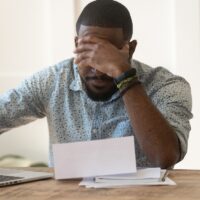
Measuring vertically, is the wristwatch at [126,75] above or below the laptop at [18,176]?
above

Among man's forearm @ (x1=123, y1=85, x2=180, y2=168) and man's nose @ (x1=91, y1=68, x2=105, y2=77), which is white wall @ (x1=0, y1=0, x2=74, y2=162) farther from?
man's forearm @ (x1=123, y1=85, x2=180, y2=168)

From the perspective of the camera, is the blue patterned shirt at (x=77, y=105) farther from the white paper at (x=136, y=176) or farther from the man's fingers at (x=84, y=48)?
the white paper at (x=136, y=176)

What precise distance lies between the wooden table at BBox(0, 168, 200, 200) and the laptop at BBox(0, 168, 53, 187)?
0.02 meters

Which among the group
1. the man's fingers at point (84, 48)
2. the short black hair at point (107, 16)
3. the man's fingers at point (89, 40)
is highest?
the short black hair at point (107, 16)

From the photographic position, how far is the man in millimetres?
1271

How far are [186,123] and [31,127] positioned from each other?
1.24 meters

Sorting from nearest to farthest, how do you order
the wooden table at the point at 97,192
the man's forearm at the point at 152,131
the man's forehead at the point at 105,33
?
1. the wooden table at the point at 97,192
2. the man's forearm at the point at 152,131
3. the man's forehead at the point at 105,33

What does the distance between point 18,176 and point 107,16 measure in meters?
0.53

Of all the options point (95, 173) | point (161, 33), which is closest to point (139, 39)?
point (161, 33)

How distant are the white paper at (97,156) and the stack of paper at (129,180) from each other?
0.05 ft

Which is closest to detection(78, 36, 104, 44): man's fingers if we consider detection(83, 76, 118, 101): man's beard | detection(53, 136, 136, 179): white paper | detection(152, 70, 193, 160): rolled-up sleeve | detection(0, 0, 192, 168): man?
detection(0, 0, 192, 168): man

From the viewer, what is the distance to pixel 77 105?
1.49 m

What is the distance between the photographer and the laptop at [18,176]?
1107mm

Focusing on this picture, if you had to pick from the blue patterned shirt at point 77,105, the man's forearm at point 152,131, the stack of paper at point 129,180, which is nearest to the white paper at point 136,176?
the stack of paper at point 129,180
